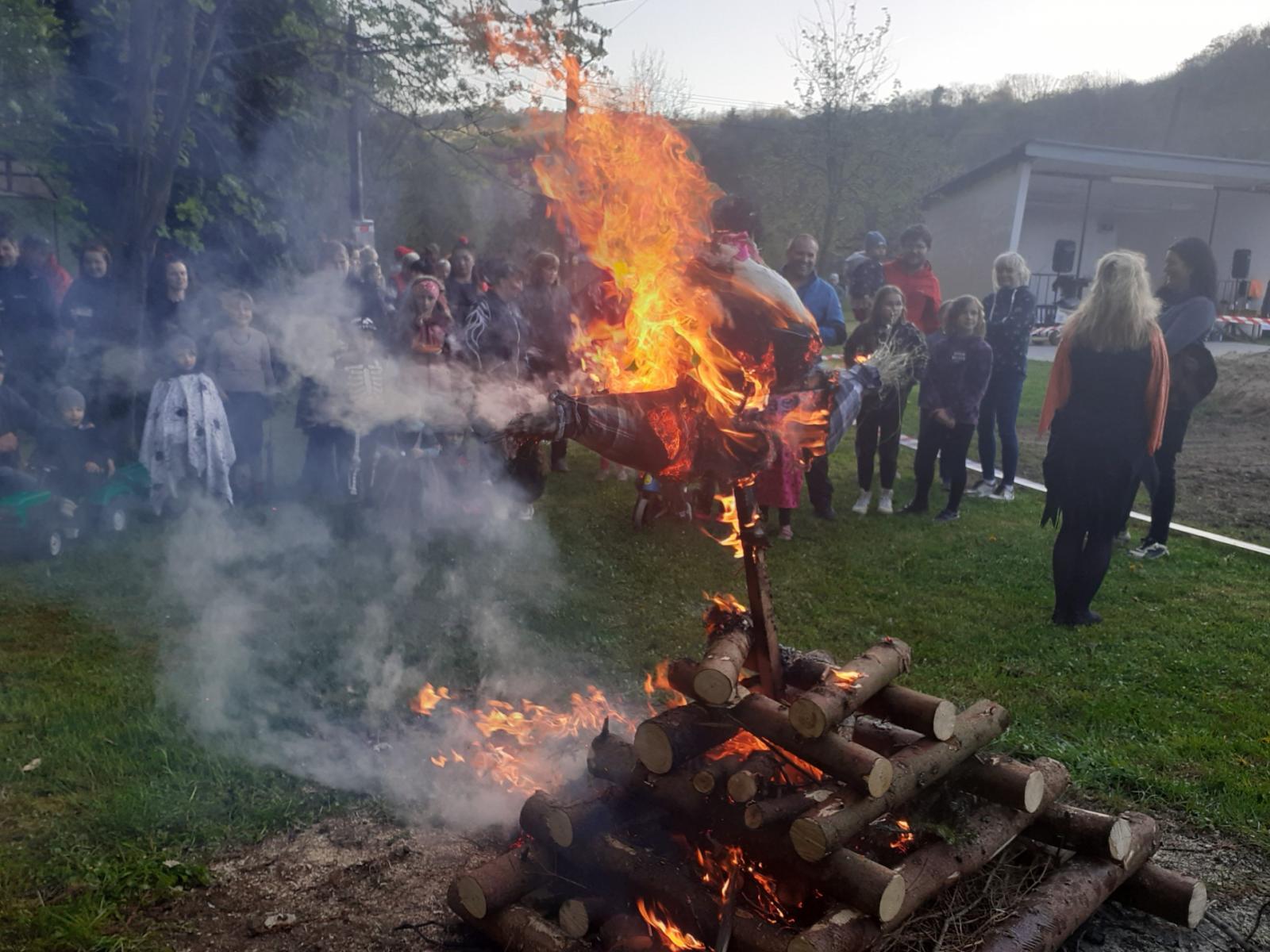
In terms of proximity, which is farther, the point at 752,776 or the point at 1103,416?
the point at 1103,416

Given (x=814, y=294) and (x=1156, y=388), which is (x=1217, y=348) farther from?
(x=1156, y=388)

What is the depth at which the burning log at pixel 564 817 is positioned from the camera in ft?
10.4

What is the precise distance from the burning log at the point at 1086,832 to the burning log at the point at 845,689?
2.47 ft

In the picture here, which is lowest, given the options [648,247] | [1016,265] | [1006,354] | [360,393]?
[360,393]

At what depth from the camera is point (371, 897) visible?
3318 mm

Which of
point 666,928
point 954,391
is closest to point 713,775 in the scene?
point 666,928

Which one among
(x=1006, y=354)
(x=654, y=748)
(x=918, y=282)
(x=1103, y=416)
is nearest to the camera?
(x=654, y=748)

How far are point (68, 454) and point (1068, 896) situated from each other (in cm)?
747

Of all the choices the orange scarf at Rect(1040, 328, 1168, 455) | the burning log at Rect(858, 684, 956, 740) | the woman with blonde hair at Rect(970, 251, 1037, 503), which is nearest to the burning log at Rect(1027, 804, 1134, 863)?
the burning log at Rect(858, 684, 956, 740)

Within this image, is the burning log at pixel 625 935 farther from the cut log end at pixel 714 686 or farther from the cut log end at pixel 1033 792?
the cut log end at pixel 1033 792

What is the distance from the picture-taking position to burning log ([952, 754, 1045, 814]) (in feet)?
10.6

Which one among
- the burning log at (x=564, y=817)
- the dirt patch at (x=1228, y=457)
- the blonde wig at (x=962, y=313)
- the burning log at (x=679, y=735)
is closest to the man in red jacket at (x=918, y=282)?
the blonde wig at (x=962, y=313)

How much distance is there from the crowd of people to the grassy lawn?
21.6 inches

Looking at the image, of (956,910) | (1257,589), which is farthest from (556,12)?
(1257,589)
